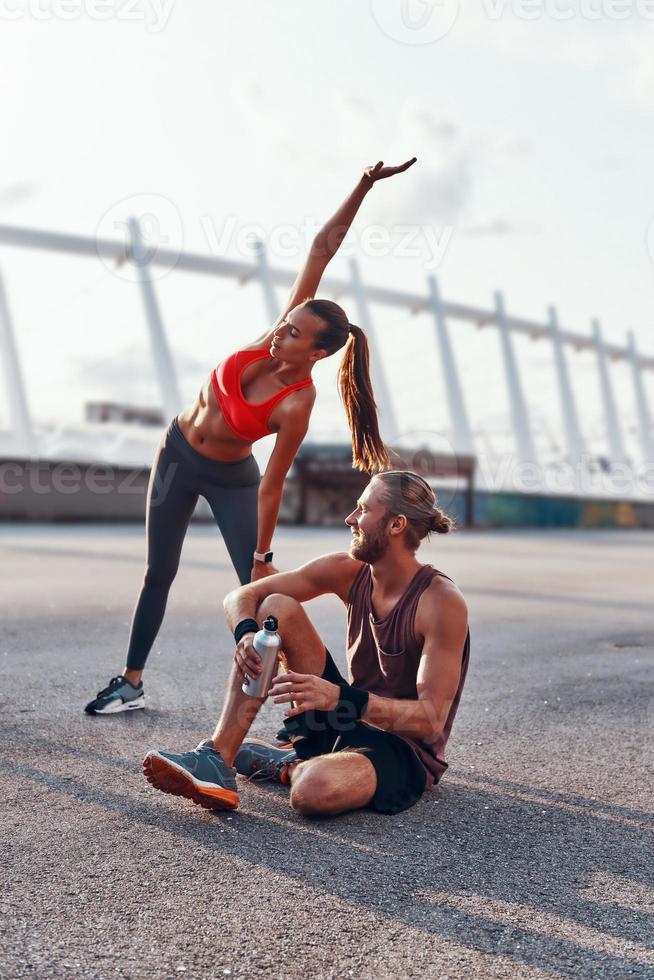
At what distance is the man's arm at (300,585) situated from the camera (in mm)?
3262

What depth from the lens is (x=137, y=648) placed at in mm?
4340

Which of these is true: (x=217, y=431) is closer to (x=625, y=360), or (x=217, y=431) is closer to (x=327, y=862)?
(x=327, y=862)

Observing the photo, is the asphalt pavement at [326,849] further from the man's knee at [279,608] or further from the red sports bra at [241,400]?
the red sports bra at [241,400]

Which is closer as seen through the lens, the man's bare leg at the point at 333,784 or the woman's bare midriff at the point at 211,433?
the man's bare leg at the point at 333,784

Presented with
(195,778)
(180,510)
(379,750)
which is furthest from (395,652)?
(180,510)

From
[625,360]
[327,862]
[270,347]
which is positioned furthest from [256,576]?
[625,360]

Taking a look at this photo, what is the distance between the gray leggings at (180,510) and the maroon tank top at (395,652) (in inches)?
34.0

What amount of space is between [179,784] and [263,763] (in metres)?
0.51

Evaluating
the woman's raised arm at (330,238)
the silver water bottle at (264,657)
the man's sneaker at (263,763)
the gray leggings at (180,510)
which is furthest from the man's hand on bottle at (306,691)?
the woman's raised arm at (330,238)

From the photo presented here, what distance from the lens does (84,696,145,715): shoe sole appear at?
420 cm

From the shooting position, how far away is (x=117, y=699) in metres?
4.24

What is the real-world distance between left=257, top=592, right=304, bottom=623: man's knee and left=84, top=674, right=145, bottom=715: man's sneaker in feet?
4.24

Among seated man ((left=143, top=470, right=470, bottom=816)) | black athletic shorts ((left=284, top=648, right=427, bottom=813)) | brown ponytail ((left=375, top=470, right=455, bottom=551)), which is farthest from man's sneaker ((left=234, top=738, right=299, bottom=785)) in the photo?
brown ponytail ((left=375, top=470, right=455, bottom=551))

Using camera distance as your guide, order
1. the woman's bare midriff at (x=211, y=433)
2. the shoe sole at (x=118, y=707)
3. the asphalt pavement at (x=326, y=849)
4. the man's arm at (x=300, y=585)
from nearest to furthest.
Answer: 1. the asphalt pavement at (x=326, y=849)
2. the man's arm at (x=300, y=585)
3. the woman's bare midriff at (x=211, y=433)
4. the shoe sole at (x=118, y=707)
